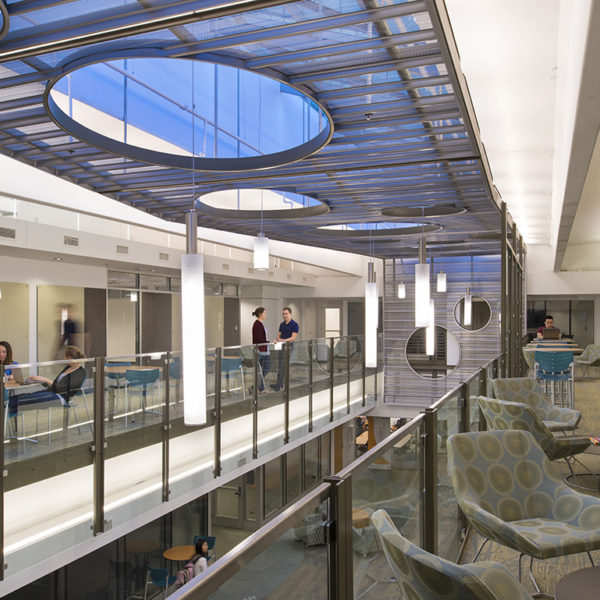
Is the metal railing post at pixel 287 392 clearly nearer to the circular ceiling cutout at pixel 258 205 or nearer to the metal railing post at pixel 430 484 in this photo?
the circular ceiling cutout at pixel 258 205

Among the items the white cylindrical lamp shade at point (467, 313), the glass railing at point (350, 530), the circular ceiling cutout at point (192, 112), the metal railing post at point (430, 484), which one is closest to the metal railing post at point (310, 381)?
the circular ceiling cutout at point (192, 112)

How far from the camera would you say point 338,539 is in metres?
1.65

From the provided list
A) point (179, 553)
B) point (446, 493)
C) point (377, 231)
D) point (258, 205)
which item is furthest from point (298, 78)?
point (179, 553)

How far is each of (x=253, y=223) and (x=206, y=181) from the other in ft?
8.25

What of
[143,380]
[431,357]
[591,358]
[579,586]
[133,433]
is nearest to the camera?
[579,586]

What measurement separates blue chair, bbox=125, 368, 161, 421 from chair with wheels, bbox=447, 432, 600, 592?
11.3ft

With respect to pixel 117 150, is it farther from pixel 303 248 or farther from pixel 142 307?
pixel 303 248

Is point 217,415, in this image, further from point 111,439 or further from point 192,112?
point 192,112

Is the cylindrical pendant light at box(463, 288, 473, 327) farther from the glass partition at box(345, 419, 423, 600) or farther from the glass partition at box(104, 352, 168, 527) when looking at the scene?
the glass partition at box(345, 419, 423, 600)

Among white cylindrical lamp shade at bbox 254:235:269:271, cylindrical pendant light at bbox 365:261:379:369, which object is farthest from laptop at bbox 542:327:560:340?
white cylindrical lamp shade at bbox 254:235:269:271

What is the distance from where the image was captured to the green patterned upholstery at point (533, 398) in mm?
5441

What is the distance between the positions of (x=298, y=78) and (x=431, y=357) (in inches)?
529

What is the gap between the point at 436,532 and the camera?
307 cm

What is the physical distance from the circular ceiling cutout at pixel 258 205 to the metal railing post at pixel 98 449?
10.6 ft
